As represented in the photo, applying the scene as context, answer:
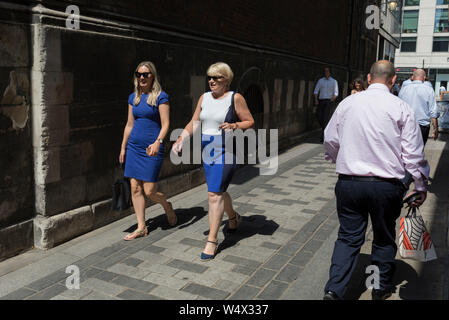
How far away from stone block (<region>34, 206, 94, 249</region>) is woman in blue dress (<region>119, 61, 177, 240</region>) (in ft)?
1.77

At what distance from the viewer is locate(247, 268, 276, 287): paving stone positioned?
148 inches

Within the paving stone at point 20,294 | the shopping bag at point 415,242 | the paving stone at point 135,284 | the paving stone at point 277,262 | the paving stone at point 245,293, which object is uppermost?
the shopping bag at point 415,242

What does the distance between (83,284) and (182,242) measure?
4.07 feet

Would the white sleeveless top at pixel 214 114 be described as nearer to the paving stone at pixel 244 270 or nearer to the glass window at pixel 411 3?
the paving stone at pixel 244 270

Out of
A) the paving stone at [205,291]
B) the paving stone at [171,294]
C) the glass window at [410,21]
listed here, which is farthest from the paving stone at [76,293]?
the glass window at [410,21]

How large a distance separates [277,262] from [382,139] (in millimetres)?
1696

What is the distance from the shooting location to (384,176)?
3066 mm

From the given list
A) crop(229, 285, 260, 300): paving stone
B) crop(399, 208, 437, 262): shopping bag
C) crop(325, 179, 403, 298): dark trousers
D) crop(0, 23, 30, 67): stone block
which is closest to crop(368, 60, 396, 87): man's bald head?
crop(325, 179, 403, 298): dark trousers

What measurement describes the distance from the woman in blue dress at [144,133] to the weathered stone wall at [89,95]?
512 mm

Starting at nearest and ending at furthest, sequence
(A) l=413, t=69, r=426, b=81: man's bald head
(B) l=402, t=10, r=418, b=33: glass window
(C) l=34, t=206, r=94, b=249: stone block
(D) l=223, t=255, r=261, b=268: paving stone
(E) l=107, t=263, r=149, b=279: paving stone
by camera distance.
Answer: (E) l=107, t=263, r=149, b=279: paving stone
(D) l=223, t=255, r=261, b=268: paving stone
(C) l=34, t=206, r=94, b=249: stone block
(A) l=413, t=69, r=426, b=81: man's bald head
(B) l=402, t=10, r=418, b=33: glass window

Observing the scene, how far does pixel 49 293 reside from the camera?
3.59m

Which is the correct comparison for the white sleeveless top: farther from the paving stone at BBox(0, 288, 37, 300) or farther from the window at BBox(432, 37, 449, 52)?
the window at BBox(432, 37, 449, 52)

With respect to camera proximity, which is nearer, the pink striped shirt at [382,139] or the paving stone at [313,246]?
the pink striped shirt at [382,139]

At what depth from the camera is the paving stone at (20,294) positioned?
3527 millimetres
